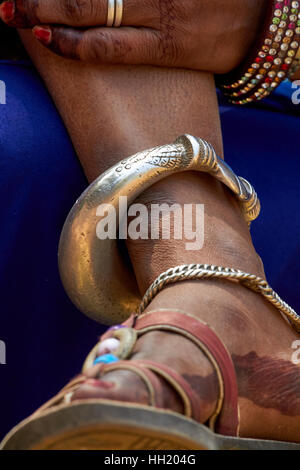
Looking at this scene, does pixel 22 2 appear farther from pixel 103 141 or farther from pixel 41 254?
pixel 41 254

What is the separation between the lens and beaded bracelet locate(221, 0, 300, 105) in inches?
31.2

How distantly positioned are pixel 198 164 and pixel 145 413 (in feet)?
1.10

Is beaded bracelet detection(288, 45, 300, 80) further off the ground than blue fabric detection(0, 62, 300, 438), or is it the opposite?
beaded bracelet detection(288, 45, 300, 80)

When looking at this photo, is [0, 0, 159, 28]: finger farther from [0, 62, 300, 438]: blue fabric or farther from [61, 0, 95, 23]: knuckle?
[0, 62, 300, 438]: blue fabric

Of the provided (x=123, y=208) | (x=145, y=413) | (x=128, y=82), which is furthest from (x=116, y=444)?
(x=128, y=82)

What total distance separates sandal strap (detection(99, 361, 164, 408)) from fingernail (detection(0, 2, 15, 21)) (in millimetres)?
417

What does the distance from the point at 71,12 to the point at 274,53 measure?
0.23 metres

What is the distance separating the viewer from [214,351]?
56cm

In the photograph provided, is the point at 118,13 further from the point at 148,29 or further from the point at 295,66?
the point at 295,66

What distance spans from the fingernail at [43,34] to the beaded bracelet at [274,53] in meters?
0.22

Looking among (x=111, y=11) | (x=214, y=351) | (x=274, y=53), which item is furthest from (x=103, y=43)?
(x=214, y=351)

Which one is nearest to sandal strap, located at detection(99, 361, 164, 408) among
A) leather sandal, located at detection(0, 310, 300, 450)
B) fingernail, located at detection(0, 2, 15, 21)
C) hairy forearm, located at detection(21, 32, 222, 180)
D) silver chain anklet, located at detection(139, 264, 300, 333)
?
leather sandal, located at detection(0, 310, 300, 450)

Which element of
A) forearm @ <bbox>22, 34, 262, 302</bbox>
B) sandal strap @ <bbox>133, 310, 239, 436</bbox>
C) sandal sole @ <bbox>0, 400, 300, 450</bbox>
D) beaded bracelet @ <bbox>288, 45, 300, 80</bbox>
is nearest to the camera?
sandal sole @ <bbox>0, 400, 300, 450</bbox>

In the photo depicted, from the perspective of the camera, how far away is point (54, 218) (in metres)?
0.82
